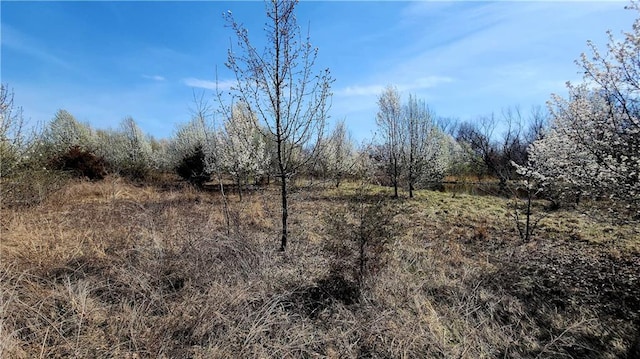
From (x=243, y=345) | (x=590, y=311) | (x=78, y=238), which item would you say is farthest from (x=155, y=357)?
(x=590, y=311)

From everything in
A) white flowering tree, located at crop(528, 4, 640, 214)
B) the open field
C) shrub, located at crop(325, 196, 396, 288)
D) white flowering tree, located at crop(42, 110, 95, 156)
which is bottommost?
the open field

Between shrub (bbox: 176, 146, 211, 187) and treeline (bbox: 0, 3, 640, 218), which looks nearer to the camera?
treeline (bbox: 0, 3, 640, 218)

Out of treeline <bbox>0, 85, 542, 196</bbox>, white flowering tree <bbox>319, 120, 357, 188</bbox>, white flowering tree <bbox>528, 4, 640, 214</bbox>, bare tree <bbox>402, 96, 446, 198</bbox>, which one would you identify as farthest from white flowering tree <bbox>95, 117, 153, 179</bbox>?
white flowering tree <bbox>528, 4, 640, 214</bbox>

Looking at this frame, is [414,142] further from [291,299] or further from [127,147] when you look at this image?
[127,147]

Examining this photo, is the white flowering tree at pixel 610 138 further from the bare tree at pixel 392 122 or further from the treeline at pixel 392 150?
the bare tree at pixel 392 122

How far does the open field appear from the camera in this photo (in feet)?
9.25

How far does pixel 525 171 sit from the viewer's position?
758 cm

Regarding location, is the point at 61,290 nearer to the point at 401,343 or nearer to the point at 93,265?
the point at 93,265

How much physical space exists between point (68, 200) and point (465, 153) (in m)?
26.9

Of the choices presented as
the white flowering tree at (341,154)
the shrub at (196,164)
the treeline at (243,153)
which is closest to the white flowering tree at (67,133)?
the treeline at (243,153)

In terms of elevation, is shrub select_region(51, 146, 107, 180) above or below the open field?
above

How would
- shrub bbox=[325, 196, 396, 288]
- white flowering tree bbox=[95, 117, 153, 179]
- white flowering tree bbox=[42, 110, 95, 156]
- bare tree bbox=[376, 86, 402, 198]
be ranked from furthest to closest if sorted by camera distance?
white flowering tree bbox=[95, 117, 153, 179] < white flowering tree bbox=[42, 110, 95, 156] < bare tree bbox=[376, 86, 402, 198] < shrub bbox=[325, 196, 396, 288]

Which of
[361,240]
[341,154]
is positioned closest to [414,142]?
[341,154]

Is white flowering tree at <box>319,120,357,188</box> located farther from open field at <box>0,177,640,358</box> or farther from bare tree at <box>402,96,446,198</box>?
open field at <box>0,177,640,358</box>
